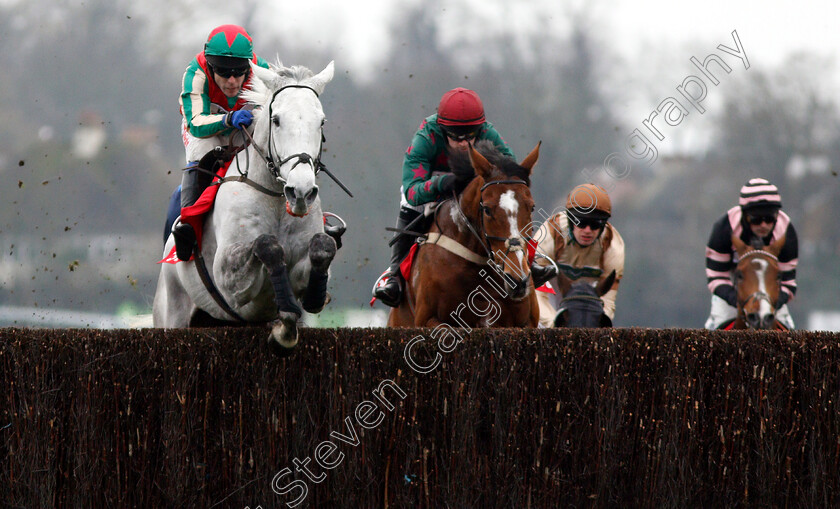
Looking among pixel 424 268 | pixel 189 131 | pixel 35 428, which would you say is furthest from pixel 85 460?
pixel 424 268

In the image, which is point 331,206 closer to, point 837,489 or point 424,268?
point 424,268

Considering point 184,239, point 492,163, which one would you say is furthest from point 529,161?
point 184,239

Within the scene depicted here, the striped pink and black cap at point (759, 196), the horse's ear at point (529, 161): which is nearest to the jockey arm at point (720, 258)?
the striped pink and black cap at point (759, 196)

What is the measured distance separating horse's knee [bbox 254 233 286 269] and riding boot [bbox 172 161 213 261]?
0.80 m

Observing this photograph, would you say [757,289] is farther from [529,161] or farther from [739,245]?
[529,161]

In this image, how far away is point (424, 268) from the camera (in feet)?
20.8

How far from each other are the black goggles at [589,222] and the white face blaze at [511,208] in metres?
1.63

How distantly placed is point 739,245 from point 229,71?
393cm

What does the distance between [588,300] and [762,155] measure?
1971 centimetres

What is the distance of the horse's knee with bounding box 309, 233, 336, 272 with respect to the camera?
5.03m

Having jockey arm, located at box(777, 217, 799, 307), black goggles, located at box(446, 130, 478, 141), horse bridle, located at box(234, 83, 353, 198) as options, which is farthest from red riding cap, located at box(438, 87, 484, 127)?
jockey arm, located at box(777, 217, 799, 307)

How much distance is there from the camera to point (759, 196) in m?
7.31

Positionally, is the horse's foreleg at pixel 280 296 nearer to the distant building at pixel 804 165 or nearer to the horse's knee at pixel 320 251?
the horse's knee at pixel 320 251

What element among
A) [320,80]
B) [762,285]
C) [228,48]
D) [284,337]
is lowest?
[284,337]
